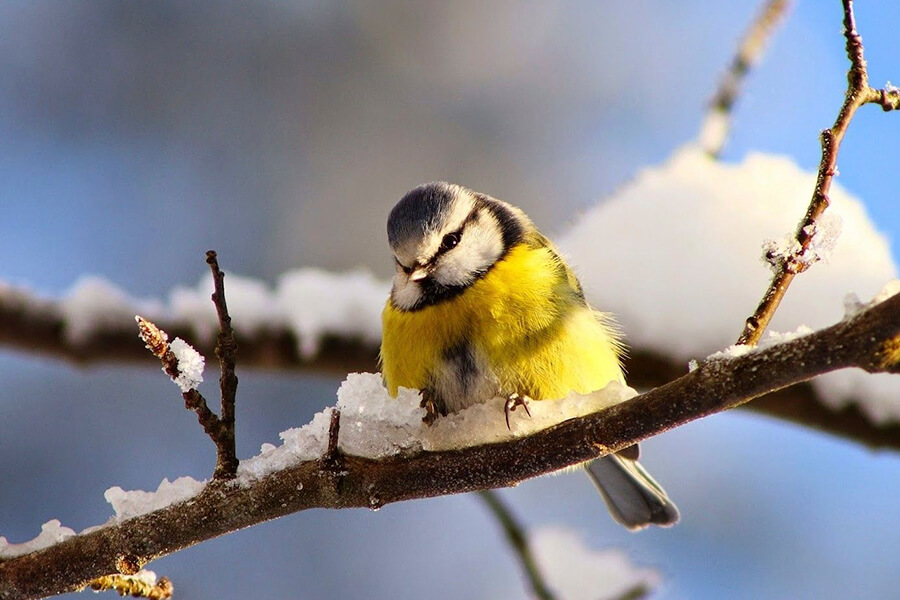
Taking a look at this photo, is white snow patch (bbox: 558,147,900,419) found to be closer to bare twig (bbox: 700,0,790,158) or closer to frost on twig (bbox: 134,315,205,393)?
A: bare twig (bbox: 700,0,790,158)

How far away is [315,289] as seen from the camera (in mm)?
3031

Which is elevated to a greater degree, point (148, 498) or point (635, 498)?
point (635, 498)

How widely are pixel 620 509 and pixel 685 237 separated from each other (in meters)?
1.02

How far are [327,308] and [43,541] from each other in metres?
1.34

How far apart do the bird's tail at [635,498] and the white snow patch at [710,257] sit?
0.37 m

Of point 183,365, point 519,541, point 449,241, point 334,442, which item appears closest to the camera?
point 183,365

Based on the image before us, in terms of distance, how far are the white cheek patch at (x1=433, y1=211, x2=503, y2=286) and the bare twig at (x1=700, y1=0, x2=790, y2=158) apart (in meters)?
1.16

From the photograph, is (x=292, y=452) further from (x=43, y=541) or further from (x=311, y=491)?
(x=43, y=541)

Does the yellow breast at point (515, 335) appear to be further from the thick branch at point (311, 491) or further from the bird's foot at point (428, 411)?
the thick branch at point (311, 491)

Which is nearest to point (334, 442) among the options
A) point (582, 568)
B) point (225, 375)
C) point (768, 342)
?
point (225, 375)

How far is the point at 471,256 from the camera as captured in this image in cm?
240

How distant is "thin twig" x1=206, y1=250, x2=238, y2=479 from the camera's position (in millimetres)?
1397

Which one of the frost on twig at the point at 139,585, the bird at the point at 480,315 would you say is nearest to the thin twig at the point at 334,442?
the bird at the point at 480,315

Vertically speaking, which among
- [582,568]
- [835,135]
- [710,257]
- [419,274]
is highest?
[710,257]
